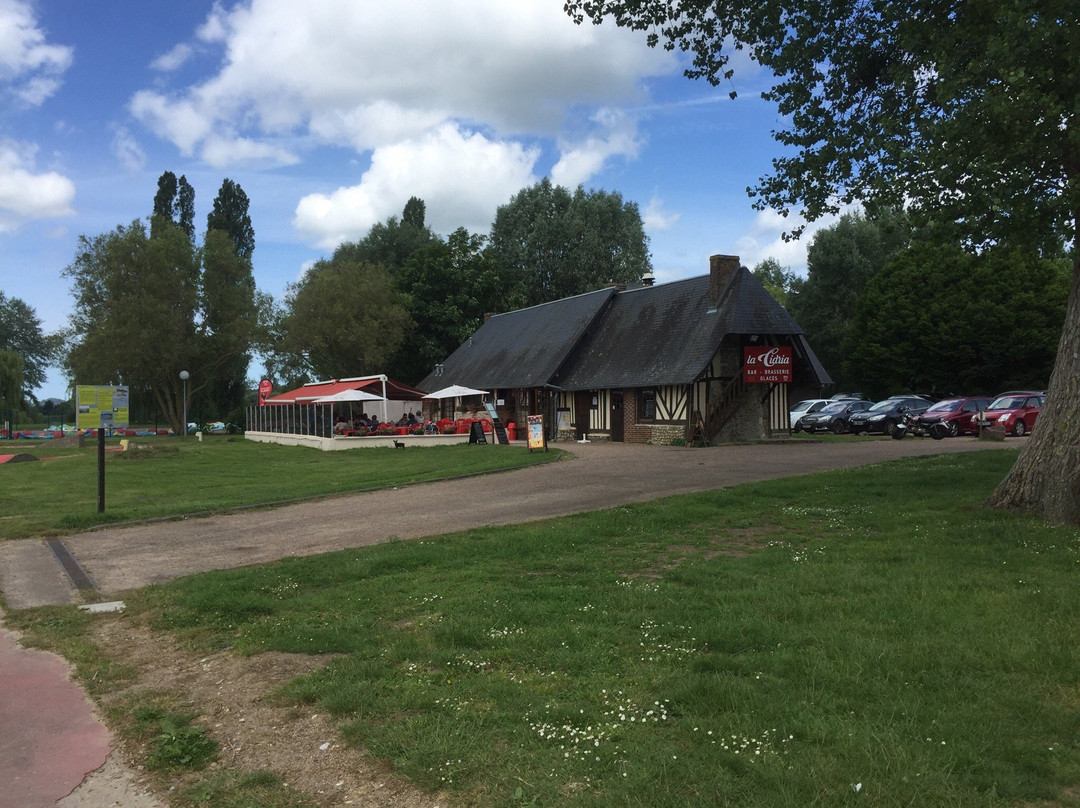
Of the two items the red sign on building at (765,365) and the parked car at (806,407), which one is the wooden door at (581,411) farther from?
the parked car at (806,407)

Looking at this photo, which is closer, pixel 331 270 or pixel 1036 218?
pixel 1036 218

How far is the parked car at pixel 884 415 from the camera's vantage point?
107 ft

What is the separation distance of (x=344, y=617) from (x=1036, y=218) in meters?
9.50

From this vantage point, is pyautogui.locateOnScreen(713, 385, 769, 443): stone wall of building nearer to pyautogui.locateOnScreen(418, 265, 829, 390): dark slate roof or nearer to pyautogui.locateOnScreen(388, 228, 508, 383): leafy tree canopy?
pyautogui.locateOnScreen(418, 265, 829, 390): dark slate roof

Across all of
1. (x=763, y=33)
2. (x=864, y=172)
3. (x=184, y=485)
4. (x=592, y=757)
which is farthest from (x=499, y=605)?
(x=184, y=485)

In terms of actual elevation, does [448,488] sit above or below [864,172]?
below

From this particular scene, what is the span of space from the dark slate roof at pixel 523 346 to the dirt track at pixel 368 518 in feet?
49.8

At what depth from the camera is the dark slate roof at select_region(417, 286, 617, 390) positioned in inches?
1427

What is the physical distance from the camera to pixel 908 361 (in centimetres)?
4462

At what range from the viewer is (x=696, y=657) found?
5.12 metres

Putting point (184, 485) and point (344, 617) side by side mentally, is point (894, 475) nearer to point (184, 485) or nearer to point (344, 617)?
point (344, 617)

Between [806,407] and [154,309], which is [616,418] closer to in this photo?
[806,407]

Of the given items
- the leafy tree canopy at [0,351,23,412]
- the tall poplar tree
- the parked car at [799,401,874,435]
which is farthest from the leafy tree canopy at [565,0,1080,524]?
the leafy tree canopy at [0,351,23,412]

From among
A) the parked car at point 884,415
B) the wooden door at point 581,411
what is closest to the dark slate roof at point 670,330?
the wooden door at point 581,411
